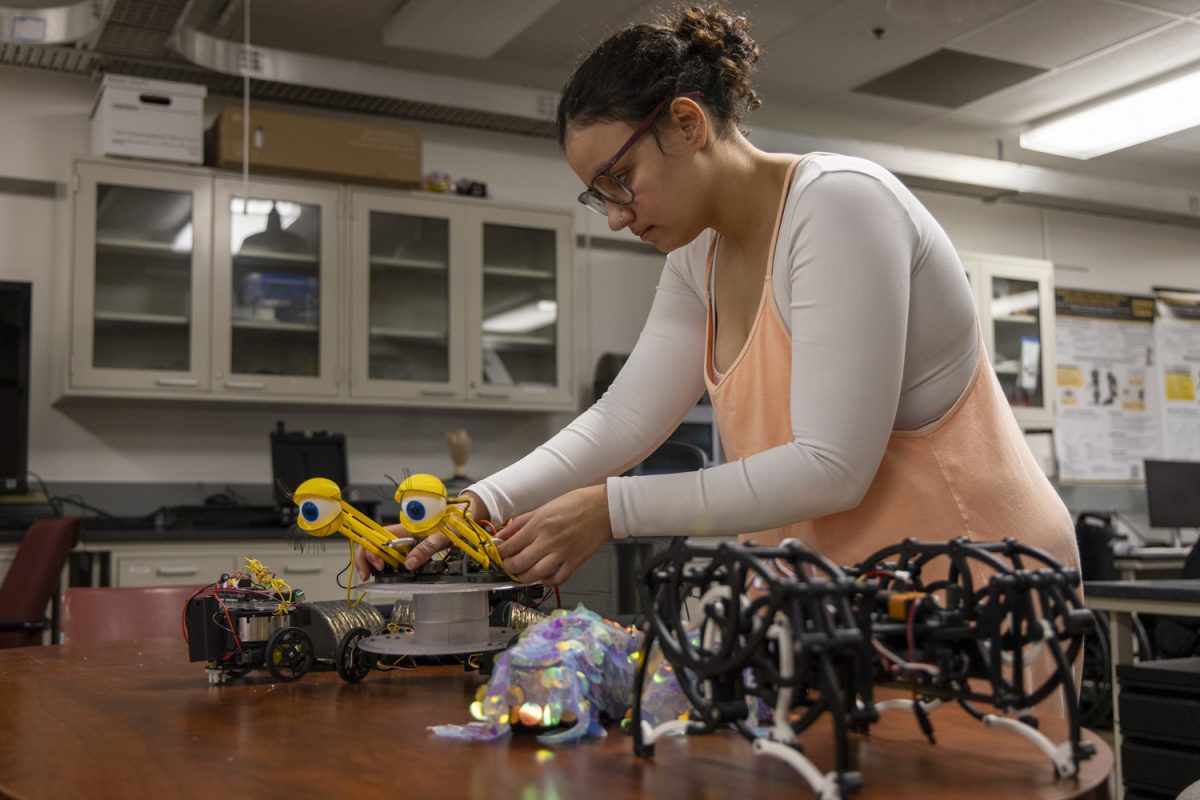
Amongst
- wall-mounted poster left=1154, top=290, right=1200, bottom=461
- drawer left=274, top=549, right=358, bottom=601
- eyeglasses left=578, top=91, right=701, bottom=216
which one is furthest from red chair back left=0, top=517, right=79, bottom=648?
wall-mounted poster left=1154, top=290, right=1200, bottom=461

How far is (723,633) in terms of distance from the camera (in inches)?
26.1

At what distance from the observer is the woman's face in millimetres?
1148

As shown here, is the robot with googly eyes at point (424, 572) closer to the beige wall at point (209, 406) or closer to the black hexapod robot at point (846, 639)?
the black hexapod robot at point (846, 639)

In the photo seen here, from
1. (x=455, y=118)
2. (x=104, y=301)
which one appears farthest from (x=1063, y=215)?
(x=104, y=301)

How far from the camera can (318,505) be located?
1.07 metres

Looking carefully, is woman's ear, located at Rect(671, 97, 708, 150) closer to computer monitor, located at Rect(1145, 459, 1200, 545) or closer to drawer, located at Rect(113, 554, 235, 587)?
drawer, located at Rect(113, 554, 235, 587)

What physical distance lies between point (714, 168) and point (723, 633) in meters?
0.64

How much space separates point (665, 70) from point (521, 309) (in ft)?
11.7

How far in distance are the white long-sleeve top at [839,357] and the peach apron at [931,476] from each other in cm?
2

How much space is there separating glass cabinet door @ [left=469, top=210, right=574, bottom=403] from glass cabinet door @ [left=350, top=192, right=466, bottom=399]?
0.36 ft

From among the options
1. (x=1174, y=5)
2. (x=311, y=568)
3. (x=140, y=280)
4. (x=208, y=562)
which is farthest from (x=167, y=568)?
(x=1174, y=5)

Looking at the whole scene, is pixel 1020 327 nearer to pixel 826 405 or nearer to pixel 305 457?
pixel 305 457

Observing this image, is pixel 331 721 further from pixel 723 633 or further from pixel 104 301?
pixel 104 301

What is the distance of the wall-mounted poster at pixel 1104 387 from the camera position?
619 cm
